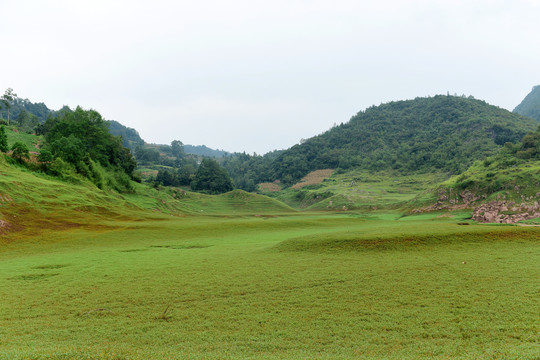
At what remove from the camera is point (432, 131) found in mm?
135750

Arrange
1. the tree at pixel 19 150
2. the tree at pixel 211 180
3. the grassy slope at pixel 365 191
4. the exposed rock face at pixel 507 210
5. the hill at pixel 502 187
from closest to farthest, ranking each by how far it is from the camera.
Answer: the exposed rock face at pixel 507 210 → the hill at pixel 502 187 → the tree at pixel 19 150 → the grassy slope at pixel 365 191 → the tree at pixel 211 180

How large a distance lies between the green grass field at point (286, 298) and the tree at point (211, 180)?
77.9 meters

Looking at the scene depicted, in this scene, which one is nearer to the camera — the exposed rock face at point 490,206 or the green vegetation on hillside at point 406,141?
the exposed rock face at point 490,206

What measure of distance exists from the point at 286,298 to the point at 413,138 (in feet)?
481

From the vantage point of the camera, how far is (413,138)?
139000 mm

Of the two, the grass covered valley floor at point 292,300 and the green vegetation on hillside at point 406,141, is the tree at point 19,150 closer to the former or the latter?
the grass covered valley floor at point 292,300

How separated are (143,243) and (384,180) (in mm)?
96679

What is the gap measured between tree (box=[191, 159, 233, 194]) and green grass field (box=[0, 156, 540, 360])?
255 ft

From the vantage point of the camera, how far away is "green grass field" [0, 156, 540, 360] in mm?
7477

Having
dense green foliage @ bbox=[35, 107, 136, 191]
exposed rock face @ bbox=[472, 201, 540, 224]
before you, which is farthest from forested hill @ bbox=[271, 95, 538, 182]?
dense green foliage @ bbox=[35, 107, 136, 191]

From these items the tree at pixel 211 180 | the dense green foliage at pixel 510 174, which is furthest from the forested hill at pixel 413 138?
the dense green foliage at pixel 510 174

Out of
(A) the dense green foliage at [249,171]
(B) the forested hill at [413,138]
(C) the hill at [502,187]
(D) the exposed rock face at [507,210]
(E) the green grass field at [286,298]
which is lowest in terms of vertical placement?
(E) the green grass field at [286,298]

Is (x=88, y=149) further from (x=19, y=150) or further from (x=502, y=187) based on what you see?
(x=502, y=187)

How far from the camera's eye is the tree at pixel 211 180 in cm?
9862
